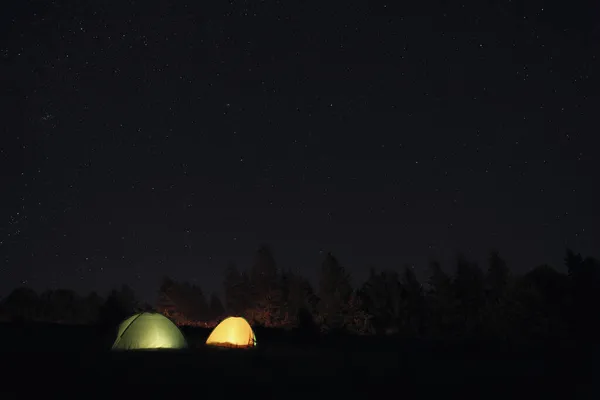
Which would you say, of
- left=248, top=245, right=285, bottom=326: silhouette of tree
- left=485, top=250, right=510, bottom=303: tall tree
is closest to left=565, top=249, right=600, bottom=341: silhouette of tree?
left=485, top=250, right=510, bottom=303: tall tree

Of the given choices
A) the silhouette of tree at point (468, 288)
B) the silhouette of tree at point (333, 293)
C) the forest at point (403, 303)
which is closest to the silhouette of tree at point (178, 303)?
the forest at point (403, 303)

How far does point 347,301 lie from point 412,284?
16.0 metres

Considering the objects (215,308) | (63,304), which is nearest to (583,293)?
(215,308)

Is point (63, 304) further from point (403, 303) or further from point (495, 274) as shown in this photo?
point (495, 274)

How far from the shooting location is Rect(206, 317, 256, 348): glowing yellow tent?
2242 cm

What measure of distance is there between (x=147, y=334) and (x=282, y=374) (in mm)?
8604

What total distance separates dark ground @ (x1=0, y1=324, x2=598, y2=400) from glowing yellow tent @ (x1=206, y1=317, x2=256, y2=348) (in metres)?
4.63

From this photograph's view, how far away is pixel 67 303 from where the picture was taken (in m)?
89.1

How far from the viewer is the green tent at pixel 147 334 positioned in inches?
726

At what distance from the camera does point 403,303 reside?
6506 cm

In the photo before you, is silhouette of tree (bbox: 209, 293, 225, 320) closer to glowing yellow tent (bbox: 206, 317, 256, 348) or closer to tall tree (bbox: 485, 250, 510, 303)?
tall tree (bbox: 485, 250, 510, 303)

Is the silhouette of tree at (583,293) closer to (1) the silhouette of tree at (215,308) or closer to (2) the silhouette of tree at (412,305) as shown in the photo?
(2) the silhouette of tree at (412,305)

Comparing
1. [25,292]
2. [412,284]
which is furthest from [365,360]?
[25,292]

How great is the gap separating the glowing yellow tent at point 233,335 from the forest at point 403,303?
861cm
